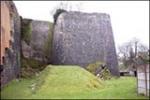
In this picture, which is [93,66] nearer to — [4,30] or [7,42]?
[7,42]

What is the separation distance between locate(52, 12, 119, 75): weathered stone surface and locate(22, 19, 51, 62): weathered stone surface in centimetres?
204

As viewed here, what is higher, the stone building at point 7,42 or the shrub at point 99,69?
the stone building at point 7,42

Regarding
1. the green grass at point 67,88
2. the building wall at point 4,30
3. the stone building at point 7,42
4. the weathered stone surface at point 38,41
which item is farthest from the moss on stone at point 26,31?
the green grass at point 67,88

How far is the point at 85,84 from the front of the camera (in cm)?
1845

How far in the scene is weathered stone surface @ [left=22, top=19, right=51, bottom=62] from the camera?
3187 centimetres

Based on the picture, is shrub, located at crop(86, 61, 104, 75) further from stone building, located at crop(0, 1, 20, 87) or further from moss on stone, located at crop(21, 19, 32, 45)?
stone building, located at crop(0, 1, 20, 87)

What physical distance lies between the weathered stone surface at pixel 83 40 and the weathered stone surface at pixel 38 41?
2.04m

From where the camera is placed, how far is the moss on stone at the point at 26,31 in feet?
104

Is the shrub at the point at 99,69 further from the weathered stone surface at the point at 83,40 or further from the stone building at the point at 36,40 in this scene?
the stone building at the point at 36,40

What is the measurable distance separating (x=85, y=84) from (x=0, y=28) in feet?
19.1

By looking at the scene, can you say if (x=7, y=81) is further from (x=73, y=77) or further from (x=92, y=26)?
(x=92, y=26)

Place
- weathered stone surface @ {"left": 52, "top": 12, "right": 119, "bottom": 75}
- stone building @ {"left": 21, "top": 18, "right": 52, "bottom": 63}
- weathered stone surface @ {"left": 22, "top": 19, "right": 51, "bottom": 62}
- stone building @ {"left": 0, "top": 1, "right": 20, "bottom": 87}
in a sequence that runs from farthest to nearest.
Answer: weathered stone surface @ {"left": 22, "top": 19, "right": 51, "bottom": 62} < stone building @ {"left": 21, "top": 18, "right": 52, "bottom": 63} < weathered stone surface @ {"left": 52, "top": 12, "right": 119, "bottom": 75} < stone building @ {"left": 0, "top": 1, "right": 20, "bottom": 87}

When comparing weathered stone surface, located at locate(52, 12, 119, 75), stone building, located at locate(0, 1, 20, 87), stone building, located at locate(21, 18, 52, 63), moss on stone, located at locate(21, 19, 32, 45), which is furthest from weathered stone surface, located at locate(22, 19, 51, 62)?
stone building, located at locate(0, 1, 20, 87)

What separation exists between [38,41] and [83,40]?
17.6 ft
